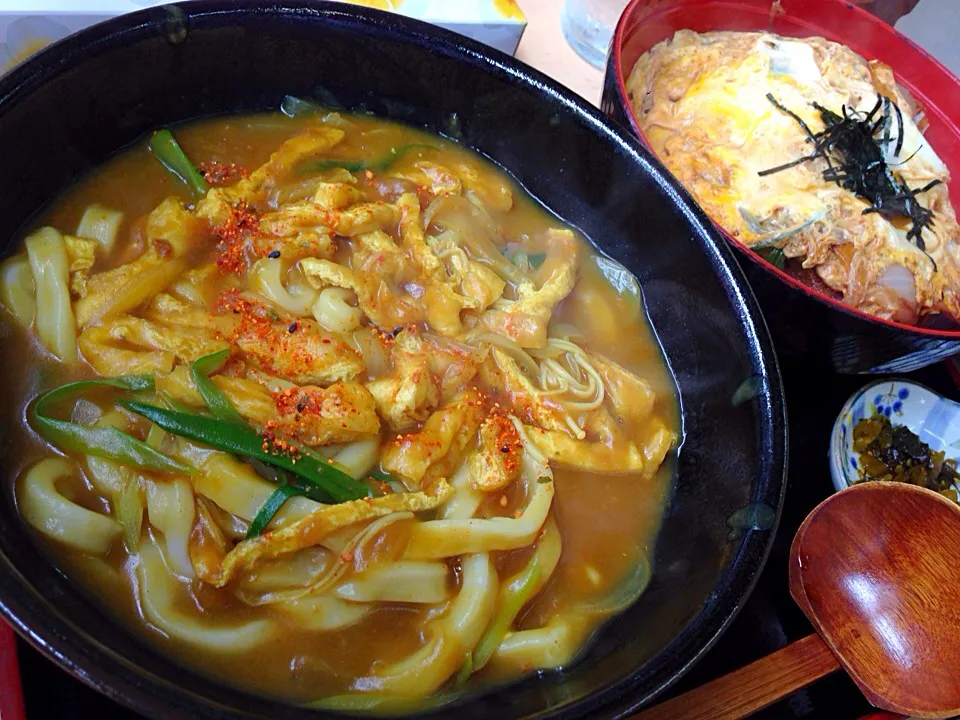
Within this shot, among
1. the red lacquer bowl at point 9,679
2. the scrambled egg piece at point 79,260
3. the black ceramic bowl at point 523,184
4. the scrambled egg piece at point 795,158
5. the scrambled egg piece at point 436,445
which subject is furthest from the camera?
the scrambled egg piece at point 795,158

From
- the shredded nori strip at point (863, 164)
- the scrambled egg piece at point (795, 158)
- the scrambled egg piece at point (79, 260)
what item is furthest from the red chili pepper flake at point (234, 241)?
the shredded nori strip at point (863, 164)

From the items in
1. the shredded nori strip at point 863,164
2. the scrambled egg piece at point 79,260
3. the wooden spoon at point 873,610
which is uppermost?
the shredded nori strip at point 863,164

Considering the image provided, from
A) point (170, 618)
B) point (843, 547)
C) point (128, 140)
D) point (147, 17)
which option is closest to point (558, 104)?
point (147, 17)

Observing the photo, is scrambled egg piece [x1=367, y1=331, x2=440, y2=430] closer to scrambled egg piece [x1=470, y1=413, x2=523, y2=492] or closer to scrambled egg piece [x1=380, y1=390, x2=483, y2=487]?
scrambled egg piece [x1=380, y1=390, x2=483, y2=487]

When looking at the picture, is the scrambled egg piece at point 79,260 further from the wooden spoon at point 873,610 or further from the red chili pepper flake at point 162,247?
the wooden spoon at point 873,610

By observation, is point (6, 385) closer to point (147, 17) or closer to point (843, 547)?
point (147, 17)

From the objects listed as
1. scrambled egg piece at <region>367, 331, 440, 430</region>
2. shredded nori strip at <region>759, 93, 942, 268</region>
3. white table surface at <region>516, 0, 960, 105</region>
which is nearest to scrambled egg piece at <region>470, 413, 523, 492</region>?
scrambled egg piece at <region>367, 331, 440, 430</region>
